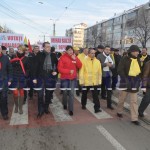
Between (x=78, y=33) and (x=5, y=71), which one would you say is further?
(x=78, y=33)

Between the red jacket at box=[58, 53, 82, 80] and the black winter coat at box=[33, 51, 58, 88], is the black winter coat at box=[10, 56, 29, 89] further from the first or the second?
the red jacket at box=[58, 53, 82, 80]

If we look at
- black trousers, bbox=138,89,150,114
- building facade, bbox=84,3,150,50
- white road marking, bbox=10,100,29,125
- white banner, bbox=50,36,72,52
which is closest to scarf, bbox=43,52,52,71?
white road marking, bbox=10,100,29,125

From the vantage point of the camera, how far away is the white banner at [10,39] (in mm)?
12844

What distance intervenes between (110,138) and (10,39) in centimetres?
905

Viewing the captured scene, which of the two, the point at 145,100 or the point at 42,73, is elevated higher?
the point at 42,73

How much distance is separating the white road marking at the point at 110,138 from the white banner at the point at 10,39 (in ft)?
26.8

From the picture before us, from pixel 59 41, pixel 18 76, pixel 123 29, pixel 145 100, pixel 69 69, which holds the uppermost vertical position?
pixel 123 29

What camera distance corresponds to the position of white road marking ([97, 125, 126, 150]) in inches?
196

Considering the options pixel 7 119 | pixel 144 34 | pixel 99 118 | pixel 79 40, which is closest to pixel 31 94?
pixel 7 119

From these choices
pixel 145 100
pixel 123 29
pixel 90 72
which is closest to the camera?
pixel 145 100

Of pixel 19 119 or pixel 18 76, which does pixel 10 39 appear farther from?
pixel 19 119

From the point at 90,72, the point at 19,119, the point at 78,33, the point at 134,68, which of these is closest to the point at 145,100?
the point at 134,68

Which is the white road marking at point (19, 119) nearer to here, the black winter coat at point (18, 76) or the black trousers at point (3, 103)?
the black trousers at point (3, 103)

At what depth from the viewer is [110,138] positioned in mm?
5449
